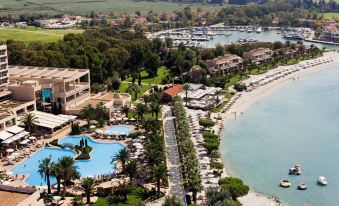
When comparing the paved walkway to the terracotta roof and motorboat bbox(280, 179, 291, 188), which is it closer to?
the terracotta roof

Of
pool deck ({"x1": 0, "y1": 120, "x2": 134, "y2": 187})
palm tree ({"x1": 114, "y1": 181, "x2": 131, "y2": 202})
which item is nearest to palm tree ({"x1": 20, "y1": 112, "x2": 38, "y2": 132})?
pool deck ({"x1": 0, "y1": 120, "x2": 134, "y2": 187})

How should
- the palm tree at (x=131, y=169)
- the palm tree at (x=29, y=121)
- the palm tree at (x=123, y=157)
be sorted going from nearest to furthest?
the palm tree at (x=131, y=169), the palm tree at (x=123, y=157), the palm tree at (x=29, y=121)

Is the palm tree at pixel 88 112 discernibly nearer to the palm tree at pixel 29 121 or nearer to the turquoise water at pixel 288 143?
the palm tree at pixel 29 121

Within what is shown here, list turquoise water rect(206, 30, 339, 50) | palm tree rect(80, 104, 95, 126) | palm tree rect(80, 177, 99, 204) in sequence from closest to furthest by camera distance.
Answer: palm tree rect(80, 177, 99, 204) → palm tree rect(80, 104, 95, 126) → turquoise water rect(206, 30, 339, 50)

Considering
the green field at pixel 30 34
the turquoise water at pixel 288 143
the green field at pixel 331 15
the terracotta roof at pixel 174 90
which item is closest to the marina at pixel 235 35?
the green field at pixel 30 34

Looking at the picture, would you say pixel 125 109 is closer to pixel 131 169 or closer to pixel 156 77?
pixel 131 169

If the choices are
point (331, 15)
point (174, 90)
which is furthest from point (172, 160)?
point (331, 15)
